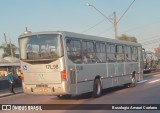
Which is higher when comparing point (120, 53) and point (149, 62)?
point (120, 53)

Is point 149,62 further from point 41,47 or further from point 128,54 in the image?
point 41,47

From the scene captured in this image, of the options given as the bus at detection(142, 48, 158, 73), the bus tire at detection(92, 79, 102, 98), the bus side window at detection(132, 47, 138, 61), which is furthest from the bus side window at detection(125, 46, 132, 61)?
the bus at detection(142, 48, 158, 73)

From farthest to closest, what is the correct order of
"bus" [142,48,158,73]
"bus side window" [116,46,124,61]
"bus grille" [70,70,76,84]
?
"bus" [142,48,158,73] < "bus side window" [116,46,124,61] < "bus grille" [70,70,76,84]

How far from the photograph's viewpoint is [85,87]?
16.5 metres

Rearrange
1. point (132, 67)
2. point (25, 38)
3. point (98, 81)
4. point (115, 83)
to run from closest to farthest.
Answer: point (25, 38)
point (98, 81)
point (115, 83)
point (132, 67)

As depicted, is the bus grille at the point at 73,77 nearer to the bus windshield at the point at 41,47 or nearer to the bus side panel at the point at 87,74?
the bus side panel at the point at 87,74

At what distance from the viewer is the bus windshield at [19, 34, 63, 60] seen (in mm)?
15188

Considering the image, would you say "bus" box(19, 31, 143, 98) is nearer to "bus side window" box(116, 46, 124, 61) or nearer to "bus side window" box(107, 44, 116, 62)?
"bus side window" box(107, 44, 116, 62)

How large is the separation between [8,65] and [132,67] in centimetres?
3301

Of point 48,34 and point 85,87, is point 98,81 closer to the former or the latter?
point 85,87

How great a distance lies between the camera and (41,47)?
1549 cm

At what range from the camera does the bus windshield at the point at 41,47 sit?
15.2m

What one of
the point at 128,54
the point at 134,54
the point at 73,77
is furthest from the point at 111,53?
the point at 73,77

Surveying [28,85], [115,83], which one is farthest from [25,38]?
[115,83]
